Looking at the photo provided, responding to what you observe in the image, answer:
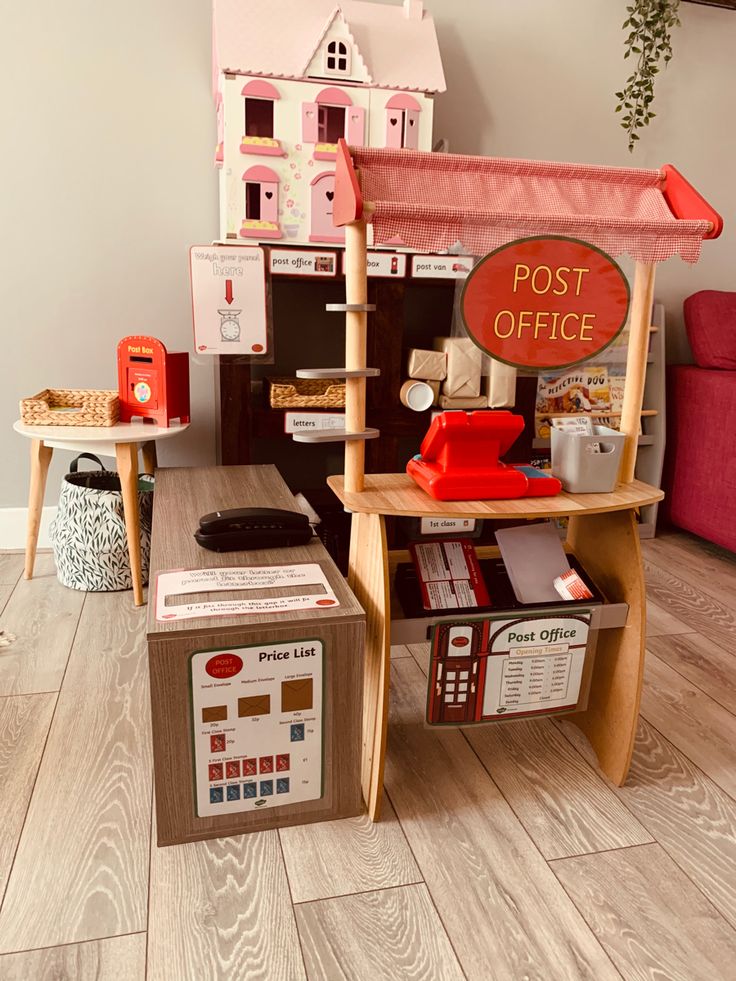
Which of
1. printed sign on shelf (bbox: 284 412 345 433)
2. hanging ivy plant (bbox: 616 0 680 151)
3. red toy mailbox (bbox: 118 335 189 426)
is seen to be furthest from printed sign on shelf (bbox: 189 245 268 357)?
hanging ivy plant (bbox: 616 0 680 151)

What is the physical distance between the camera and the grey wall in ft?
7.75

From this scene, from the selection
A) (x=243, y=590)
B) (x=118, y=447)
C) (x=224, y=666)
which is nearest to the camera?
(x=224, y=666)

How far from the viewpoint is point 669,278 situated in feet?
10.1

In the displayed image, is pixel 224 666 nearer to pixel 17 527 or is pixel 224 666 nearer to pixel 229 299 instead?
pixel 229 299

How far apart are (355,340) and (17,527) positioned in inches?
73.2

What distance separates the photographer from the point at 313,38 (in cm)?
221

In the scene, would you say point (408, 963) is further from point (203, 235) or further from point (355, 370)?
point (203, 235)

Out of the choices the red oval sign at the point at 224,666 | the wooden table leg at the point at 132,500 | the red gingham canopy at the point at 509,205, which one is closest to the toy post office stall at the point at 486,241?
the red gingham canopy at the point at 509,205

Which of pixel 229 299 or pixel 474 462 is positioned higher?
pixel 229 299

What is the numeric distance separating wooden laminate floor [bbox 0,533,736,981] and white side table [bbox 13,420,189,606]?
49 centimetres

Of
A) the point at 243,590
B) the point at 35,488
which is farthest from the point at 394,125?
the point at 243,590

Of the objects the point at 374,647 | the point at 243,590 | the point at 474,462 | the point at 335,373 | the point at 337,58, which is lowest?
the point at 374,647

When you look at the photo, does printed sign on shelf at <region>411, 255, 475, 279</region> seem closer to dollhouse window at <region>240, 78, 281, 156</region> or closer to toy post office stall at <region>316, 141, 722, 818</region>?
dollhouse window at <region>240, 78, 281, 156</region>

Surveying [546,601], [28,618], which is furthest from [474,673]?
[28,618]
